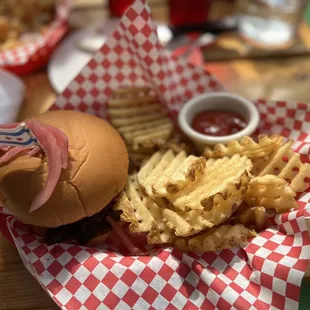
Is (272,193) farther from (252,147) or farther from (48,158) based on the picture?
(48,158)

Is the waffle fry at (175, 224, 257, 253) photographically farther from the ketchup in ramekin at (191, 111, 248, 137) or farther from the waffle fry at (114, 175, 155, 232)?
the ketchup in ramekin at (191, 111, 248, 137)

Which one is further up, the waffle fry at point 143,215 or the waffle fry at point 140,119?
the waffle fry at point 140,119

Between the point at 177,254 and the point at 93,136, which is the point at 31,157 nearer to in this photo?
the point at 93,136

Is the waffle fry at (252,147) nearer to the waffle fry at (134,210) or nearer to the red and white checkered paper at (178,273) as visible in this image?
the red and white checkered paper at (178,273)

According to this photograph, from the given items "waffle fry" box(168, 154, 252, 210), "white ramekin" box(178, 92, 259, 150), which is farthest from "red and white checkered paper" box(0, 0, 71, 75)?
"waffle fry" box(168, 154, 252, 210)

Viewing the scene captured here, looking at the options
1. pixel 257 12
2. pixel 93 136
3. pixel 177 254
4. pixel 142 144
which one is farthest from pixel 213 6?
pixel 177 254

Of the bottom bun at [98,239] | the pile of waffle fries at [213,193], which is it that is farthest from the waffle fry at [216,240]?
the bottom bun at [98,239]
